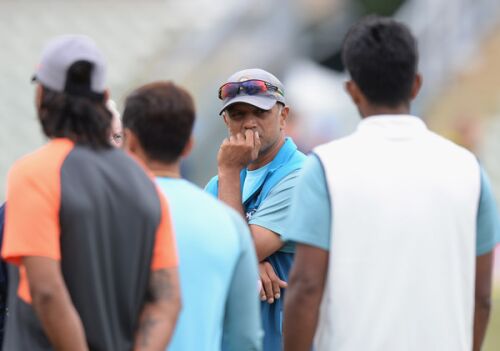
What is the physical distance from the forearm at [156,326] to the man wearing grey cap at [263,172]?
145 centimetres

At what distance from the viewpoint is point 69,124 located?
3.70 metres

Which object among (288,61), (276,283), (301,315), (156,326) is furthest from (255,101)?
(288,61)

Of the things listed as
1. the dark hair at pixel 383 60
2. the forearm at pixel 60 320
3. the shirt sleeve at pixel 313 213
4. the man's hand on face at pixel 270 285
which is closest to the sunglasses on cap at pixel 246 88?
the man's hand on face at pixel 270 285

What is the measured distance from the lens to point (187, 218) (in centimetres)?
387

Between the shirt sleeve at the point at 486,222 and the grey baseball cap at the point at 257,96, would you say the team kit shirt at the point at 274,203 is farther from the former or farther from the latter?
the shirt sleeve at the point at 486,222

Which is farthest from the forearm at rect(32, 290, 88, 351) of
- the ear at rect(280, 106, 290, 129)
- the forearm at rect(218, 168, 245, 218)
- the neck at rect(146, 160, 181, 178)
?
the ear at rect(280, 106, 290, 129)

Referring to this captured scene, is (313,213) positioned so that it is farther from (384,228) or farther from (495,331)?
(495,331)

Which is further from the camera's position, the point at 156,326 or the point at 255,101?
the point at 255,101

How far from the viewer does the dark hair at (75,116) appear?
12.1 feet

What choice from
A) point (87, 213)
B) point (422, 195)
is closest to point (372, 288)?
point (422, 195)

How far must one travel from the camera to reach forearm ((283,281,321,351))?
404 centimetres

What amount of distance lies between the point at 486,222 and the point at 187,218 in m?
1.13

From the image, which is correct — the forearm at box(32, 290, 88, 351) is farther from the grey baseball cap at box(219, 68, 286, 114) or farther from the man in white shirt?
the grey baseball cap at box(219, 68, 286, 114)

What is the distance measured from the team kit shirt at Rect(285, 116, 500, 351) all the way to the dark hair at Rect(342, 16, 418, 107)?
0.36 ft
